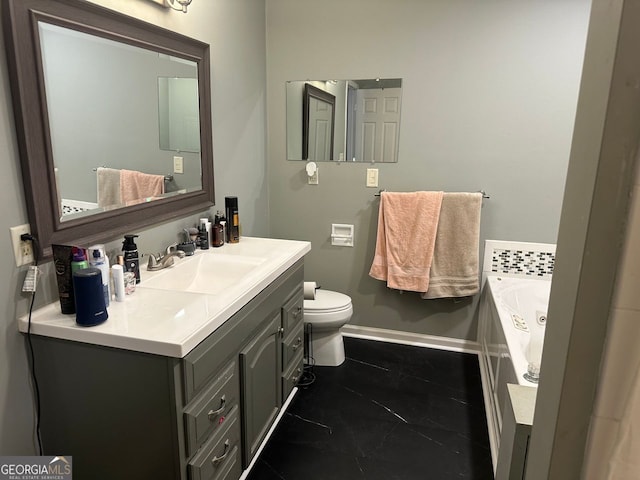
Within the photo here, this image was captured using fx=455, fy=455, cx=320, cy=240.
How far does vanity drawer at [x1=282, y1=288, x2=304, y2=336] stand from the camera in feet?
7.17

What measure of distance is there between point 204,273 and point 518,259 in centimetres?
198

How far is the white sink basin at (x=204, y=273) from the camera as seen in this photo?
1.90 meters

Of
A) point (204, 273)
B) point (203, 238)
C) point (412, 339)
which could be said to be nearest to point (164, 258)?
point (204, 273)

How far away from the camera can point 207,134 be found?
2.39m

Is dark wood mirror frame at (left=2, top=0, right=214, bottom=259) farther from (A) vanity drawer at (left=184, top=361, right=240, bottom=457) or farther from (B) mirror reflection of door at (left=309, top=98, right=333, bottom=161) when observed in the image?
(B) mirror reflection of door at (left=309, top=98, right=333, bottom=161)

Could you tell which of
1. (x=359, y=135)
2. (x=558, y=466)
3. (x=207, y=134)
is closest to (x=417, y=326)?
(x=359, y=135)

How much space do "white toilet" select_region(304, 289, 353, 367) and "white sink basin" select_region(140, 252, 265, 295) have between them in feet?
2.38

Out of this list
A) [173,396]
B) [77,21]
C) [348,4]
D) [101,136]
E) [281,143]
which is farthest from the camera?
[281,143]

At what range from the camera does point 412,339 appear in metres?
3.22

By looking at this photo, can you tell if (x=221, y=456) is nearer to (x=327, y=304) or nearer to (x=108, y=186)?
(x=108, y=186)

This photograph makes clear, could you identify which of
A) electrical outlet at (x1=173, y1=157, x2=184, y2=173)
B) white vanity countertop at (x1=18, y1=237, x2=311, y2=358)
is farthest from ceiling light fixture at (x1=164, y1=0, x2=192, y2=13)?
white vanity countertop at (x1=18, y1=237, x2=311, y2=358)

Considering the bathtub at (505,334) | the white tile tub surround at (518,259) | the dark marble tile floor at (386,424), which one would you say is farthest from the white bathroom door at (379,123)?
the dark marble tile floor at (386,424)

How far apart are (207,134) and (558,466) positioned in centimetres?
217

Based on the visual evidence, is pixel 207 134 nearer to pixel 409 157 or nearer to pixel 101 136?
pixel 101 136
